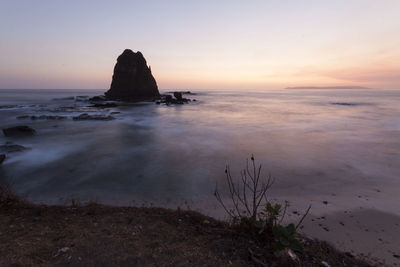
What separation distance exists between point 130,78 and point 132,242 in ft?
205

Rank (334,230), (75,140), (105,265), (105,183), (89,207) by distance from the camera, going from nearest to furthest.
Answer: (105,265)
(334,230)
(89,207)
(105,183)
(75,140)

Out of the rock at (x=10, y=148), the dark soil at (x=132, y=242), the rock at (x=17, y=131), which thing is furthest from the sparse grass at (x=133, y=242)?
the rock at (x=17, y=131)

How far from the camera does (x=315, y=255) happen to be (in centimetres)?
283

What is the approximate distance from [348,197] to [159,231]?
206 inches

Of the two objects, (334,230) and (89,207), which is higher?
(89,207)

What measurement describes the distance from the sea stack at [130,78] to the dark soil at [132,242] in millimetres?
57475

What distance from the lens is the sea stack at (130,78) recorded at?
2329 inches

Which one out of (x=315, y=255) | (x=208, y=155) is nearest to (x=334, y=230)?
(x=315, y=255)

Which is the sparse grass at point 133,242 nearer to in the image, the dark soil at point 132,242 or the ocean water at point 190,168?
the dark soil at point 132,242

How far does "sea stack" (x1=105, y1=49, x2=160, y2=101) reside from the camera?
59.2m

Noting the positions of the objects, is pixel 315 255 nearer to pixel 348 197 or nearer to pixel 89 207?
pixel 348 197

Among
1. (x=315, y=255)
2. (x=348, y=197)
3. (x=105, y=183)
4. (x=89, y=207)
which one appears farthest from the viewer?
(x=105, y=183)

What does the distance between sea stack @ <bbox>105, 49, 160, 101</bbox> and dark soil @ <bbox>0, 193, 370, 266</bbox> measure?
57475mm

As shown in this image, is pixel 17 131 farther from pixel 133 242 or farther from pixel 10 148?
pixel 133 242
